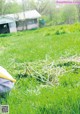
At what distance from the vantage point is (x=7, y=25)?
159 feet

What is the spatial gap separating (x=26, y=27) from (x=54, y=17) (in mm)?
20987

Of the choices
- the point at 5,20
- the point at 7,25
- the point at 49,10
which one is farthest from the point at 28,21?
the point at 49,10

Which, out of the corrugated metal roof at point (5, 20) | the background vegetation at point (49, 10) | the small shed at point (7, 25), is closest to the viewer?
the corrugated metal roof at point (5, 20)

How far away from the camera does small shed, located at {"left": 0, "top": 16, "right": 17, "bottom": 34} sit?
4731 cm

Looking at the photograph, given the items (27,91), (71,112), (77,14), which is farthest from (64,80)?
(77,14)

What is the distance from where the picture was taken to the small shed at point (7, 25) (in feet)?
155

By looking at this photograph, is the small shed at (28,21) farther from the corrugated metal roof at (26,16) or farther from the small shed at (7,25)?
the small shed at (7,25)

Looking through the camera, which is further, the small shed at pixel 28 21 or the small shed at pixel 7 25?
the small shed at pixel 28 21

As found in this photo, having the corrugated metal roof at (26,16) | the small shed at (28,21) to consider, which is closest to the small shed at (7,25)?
the corrugated metal roof at (26,16)

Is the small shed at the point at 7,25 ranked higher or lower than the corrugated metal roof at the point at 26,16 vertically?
lower

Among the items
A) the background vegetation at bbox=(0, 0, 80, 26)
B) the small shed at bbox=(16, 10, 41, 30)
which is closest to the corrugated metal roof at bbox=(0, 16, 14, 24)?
the small shed at bbox=(16, 10, 41, 30)

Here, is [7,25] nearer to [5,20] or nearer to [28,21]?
[5,20]

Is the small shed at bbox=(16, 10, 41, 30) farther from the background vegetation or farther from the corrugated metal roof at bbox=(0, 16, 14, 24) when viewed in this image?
the background vegetation

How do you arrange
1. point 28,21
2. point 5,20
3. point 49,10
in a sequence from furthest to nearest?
point 49,10 < point 28,21 < point 5,20
